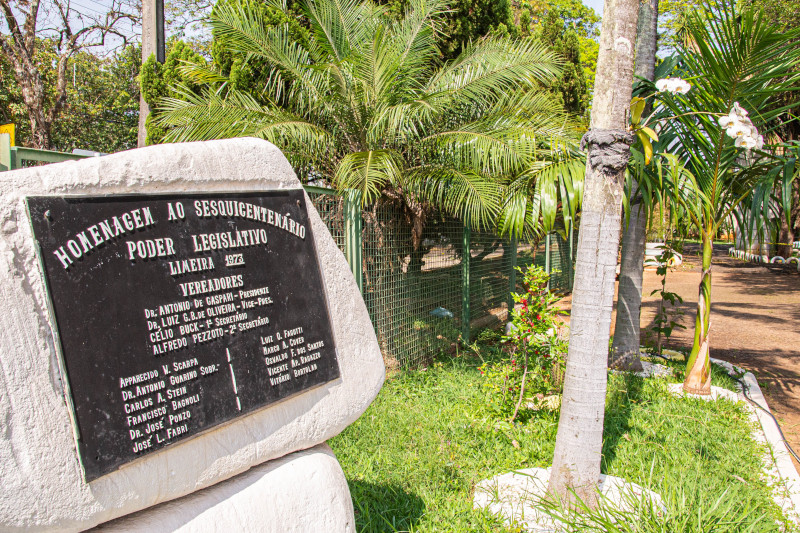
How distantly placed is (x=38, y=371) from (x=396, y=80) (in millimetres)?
4686

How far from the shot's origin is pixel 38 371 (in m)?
1.72

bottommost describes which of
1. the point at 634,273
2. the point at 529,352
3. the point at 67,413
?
the point at 529,352

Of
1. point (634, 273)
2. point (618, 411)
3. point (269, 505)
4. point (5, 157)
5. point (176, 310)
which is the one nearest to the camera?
point (176, 310)

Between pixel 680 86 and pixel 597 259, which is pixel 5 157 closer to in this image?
pixel 597 259

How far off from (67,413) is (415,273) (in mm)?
4667

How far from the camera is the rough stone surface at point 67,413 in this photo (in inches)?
65.6

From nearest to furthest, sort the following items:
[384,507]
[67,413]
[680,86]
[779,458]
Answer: [67,413], [384,507], [680,86], [779,458]

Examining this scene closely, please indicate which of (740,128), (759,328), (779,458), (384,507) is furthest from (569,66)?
(384,507)

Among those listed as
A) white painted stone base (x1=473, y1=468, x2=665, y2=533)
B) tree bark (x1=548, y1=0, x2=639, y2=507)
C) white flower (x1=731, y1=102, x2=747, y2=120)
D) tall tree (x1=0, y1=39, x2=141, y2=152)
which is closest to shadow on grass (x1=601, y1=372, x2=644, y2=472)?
white painted stone base (x1=473, y1=468, x2=665, y2=533)

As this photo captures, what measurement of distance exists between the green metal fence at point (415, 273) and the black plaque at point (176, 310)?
85.6 inches

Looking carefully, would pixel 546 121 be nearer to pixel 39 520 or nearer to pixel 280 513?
pixel 280 513

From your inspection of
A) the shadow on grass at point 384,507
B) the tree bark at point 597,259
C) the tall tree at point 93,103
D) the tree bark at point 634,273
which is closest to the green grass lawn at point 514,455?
the shadow on grass at point 384,507

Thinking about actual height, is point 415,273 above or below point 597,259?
below

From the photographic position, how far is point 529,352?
4.32 m
